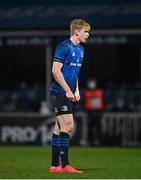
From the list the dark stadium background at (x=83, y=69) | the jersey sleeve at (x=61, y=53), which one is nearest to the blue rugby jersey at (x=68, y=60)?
the jersey sleeve at (x=61, y=53)

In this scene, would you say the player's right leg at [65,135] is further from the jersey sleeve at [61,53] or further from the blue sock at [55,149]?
the jersey sleeve at [61,53]

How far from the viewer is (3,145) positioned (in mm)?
22781

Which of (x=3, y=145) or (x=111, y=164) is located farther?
(x=3, y=145)

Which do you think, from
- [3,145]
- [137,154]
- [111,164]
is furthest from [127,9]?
[111,164]

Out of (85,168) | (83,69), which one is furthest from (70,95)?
(83,69)

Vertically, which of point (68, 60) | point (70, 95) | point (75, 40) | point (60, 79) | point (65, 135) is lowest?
point (65, 135)

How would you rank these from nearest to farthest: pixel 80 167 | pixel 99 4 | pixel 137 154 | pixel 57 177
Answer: pixel 57 177
pixel 80 167
pixel 137 154
pixel 99 4

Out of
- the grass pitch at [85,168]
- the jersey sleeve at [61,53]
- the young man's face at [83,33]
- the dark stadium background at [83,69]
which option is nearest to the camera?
the grass pitch at [85,168]

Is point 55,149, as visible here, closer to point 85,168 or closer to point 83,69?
point 85,168

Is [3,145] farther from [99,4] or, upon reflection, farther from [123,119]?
[99,4]

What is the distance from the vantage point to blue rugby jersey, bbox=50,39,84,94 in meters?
12.0

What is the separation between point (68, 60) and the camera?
12055mm

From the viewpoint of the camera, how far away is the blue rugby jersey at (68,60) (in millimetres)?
11977

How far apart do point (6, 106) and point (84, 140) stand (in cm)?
284
